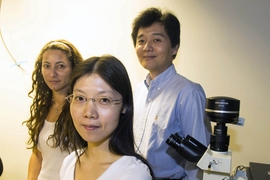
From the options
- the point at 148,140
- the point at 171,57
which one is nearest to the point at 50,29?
the point at 171,57

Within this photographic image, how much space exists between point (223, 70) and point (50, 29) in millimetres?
1539

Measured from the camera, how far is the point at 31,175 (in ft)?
5.44

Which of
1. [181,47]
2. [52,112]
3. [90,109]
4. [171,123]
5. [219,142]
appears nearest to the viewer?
[90,109]

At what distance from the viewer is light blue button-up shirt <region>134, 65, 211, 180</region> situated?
55.2 inches

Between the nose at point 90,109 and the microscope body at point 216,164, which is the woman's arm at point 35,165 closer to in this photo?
the nose at point 90,109

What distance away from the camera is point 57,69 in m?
1.53

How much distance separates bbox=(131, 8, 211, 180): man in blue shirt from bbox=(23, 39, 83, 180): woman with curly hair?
43 cm

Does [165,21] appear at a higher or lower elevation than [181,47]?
higher

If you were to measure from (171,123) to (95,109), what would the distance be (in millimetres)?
698

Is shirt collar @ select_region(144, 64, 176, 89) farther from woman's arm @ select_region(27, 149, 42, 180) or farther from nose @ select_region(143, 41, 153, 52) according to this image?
woman's arm @ select_region(27, 149, 42, 180)

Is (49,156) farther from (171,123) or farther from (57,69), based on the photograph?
(171,123)

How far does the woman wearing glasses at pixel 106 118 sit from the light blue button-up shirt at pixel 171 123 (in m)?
0.54

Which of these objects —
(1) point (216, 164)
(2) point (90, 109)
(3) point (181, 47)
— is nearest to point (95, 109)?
(2) point (90, 109)

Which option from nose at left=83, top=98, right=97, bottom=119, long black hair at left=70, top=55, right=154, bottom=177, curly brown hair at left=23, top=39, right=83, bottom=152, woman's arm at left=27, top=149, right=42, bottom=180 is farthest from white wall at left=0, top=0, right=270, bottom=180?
nose at left=83, top=98, right=97, bottom=119
